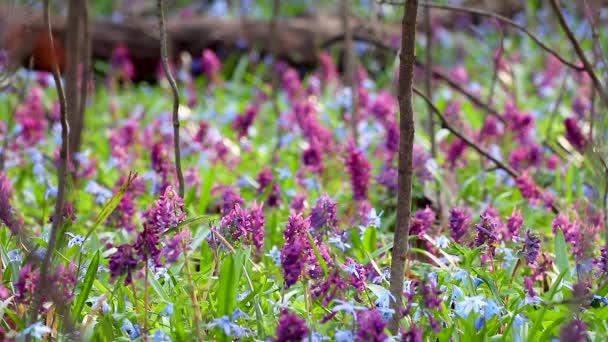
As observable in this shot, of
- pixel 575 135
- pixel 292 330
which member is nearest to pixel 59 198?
pixel 292 330

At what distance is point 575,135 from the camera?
3857 millimetres

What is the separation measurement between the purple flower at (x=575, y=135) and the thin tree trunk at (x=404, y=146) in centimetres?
194

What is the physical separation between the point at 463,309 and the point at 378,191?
6.00 ft

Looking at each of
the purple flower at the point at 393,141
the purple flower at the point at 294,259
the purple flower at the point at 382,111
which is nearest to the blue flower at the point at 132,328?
the purple flower at the point at 294,259

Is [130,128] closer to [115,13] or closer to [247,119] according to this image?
[247,119]

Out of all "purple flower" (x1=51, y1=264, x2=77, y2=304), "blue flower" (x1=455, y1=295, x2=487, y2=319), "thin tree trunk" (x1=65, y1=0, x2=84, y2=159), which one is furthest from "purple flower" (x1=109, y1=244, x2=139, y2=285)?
"thin tree trunk" (x1=65, y1=0, x2=84, y2=159)

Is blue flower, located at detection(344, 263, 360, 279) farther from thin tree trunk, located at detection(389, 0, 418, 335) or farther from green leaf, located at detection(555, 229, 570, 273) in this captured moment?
green leaf, located at detection(555, 229, 570, 273)

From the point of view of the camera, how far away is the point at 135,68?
7.71m

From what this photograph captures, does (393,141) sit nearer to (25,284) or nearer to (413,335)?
(413,335)

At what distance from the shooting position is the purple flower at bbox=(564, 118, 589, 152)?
383cm

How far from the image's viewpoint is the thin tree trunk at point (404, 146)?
2.09 metres

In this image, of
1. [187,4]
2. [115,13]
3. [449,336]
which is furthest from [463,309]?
[187,4]

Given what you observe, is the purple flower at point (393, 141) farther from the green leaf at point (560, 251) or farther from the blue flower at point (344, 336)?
the blue flower at point (344, 336)

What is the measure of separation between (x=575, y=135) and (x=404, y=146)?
2.00m
